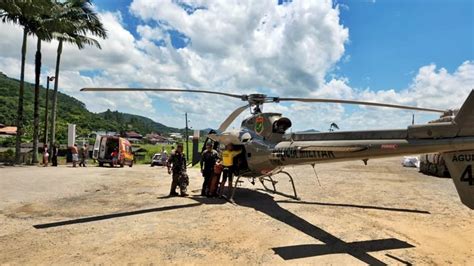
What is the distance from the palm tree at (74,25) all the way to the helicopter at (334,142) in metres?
16.7

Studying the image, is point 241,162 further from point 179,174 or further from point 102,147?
point 102,147

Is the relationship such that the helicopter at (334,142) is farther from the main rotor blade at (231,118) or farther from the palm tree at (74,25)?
the palm tree at (74,25)

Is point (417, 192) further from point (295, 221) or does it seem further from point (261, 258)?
point (261, 258)

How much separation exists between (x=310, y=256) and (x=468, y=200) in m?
2.41

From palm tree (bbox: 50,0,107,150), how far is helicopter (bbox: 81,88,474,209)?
16664mm

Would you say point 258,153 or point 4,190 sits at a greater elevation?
point 258,153

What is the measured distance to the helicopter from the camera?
5184 millimetres

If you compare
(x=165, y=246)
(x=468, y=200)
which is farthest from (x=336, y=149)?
(x=165, y=246)

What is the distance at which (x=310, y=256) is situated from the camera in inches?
201

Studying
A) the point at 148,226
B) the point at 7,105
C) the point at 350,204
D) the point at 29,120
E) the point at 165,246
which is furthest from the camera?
the point at 7,105

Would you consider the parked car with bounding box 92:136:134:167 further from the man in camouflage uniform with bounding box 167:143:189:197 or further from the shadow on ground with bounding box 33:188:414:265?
the shadow on ground with bounding box 33:188:414:265

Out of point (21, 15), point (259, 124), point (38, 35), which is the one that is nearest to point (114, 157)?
point (38, 35)

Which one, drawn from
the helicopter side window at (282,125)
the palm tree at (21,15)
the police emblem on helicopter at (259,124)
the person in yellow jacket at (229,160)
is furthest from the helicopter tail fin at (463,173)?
the palm tree at (21,15)

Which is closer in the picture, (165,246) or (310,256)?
(310,256)
